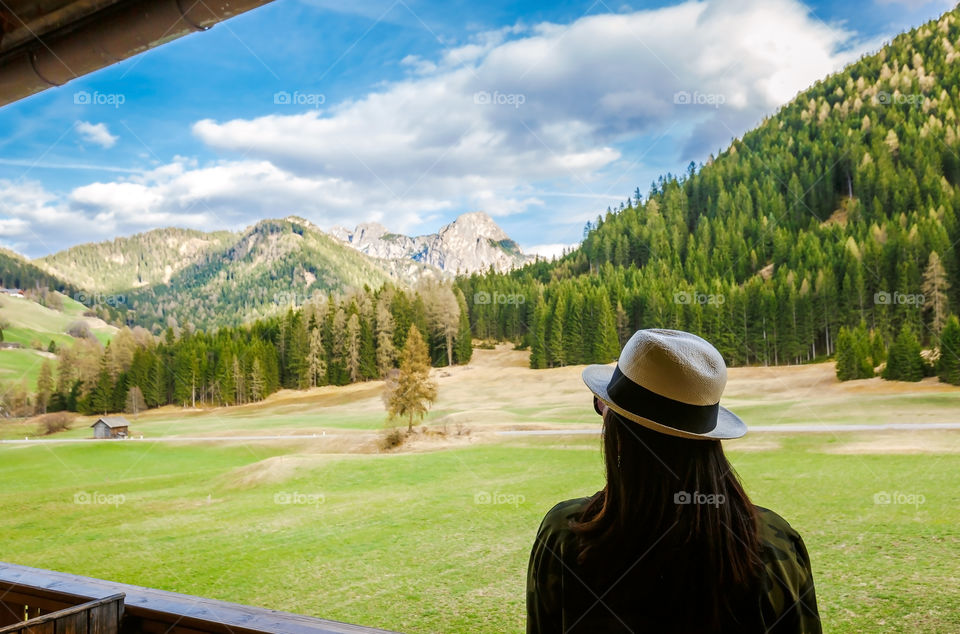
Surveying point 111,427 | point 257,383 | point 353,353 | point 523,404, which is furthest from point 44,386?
point 523,404

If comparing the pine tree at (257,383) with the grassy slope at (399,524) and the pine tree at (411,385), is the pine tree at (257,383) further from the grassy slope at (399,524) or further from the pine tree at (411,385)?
the pine tree at (411,385)

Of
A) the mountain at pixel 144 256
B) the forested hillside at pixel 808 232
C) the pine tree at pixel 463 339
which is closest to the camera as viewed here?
the forested hillside at pixel 808 232

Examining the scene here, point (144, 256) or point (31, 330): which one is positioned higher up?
point (144, 256)

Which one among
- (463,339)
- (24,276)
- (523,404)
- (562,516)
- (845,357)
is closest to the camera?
(562,516)

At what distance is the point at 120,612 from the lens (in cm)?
130

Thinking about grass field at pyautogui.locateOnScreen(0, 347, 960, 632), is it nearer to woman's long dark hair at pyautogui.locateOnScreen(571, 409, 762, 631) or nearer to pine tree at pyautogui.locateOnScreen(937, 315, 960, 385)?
pine tree at pyautogui.locateOnScreen(937, 315, 960, 385)

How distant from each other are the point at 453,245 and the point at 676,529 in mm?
3671

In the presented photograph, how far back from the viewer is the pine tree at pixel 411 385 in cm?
405

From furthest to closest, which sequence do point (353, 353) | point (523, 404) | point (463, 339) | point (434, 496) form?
1. point (353, 353)
2. point (463, 339)
3. point (523, 404)
4. point (434, 496)

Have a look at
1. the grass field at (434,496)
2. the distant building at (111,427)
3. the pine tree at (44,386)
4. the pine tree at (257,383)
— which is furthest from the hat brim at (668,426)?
the pine tree at (44,386)

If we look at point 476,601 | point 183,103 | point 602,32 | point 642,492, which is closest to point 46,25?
point 642,492

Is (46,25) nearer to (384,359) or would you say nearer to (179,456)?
(384,359)

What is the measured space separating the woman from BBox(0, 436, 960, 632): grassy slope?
1998 mm

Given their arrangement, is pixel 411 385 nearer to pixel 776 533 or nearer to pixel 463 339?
pixel 463 339
